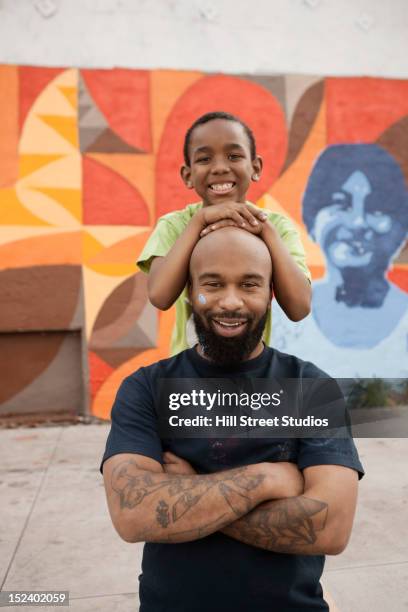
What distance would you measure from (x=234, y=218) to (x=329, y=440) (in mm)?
677

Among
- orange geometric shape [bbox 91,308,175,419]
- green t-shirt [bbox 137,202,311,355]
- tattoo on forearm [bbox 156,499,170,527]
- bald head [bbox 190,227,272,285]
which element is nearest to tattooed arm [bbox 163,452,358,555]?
tattoo on forearm [bbox 156,499,170,527]

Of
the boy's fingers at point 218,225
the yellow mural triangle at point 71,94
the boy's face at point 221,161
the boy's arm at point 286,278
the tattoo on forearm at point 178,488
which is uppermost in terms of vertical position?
the yellow mural triangle at point 71,94

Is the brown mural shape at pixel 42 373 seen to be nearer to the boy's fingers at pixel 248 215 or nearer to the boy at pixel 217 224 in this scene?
the boy at pixel 217 224

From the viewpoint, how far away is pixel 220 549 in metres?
1.38

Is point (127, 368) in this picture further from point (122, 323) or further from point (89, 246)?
point (89, 246)

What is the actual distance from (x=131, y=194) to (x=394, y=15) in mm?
3766

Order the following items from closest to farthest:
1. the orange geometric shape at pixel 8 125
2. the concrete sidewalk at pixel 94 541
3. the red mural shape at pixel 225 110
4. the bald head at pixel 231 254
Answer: the bald head at pixel 231 254 < the concrete sidewalk at pixel 94 541 < the orange geometric shape at pixel 8 125 < the red mural shape at pixel 225 110

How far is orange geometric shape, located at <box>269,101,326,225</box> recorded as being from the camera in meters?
6.40

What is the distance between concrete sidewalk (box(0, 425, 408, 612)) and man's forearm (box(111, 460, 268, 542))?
4.52 feet

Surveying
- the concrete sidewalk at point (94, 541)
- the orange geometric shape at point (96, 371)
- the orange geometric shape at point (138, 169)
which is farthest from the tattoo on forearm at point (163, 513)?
the orange geometric shape at point (138, 169)

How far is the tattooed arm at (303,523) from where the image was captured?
1331 millimetres

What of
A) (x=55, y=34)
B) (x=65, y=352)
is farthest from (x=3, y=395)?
(x=55, y=34)

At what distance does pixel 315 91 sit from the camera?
645 cm

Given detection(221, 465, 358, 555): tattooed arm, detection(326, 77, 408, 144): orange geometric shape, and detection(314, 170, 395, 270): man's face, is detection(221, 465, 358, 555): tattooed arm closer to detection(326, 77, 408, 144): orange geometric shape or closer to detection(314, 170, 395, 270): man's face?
detection(314, 170, 395, 270): man's face
